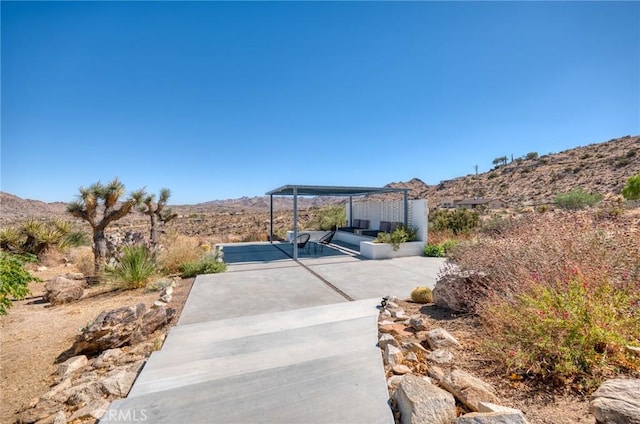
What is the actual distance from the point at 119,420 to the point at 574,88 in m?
15.8

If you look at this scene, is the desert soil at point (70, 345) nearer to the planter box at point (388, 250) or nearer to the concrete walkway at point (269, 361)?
the concrete walkway at point (269, 361)

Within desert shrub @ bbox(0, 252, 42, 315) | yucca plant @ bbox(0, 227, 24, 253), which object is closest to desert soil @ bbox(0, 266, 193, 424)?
desert shrub @ bbox(0, 252, 42, 315)

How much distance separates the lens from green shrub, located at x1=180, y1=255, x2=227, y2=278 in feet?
23.5

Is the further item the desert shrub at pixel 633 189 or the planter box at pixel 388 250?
the desert shrub at pixel 633 189

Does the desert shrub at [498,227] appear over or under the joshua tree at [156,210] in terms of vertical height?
under

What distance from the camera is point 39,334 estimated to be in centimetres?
426

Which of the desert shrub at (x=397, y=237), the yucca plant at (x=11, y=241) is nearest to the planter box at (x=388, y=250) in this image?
the desert shrub at (x=397, y=237)

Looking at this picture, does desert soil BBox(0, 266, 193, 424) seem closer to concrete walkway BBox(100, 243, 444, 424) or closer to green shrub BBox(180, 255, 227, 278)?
green shrub BBox(180, 255, 227, 278)

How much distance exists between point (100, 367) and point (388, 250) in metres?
7.99

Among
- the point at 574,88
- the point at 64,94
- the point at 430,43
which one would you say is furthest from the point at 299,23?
the point at 574,88

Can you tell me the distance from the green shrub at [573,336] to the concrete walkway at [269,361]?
1.23m

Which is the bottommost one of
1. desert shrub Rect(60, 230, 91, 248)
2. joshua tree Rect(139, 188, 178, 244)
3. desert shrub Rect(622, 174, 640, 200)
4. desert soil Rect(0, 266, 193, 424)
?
desert soil Rect(0, 266, 193, 424)

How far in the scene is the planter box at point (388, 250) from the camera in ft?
30.2

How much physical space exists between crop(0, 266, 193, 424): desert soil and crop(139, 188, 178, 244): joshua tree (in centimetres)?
537
